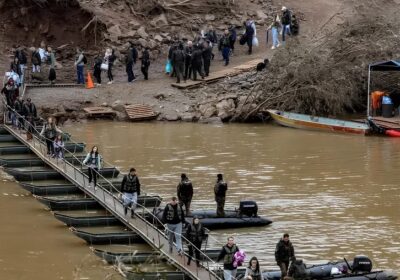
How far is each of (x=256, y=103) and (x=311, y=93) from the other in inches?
103

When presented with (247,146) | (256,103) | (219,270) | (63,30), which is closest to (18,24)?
(63,30)

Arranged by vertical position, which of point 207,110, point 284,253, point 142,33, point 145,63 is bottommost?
point 284,253

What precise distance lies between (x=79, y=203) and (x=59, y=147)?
13.9ft

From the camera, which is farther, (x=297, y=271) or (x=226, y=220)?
(x=226, y=220)

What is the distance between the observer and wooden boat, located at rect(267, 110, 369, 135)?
38219 millimetres

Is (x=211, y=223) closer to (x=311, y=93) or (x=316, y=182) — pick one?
(x=316, y=182)

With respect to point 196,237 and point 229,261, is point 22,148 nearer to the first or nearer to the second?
point 196,237

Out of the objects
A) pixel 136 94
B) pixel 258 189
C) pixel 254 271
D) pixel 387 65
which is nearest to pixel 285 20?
pixel 387 65

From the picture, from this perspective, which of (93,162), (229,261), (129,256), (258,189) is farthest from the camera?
(258,189)

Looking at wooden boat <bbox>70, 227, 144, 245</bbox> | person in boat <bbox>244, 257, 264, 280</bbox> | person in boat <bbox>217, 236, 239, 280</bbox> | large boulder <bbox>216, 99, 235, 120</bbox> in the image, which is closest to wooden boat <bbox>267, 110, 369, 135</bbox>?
large boulder <bbox>216, 99, 235, 120</bbox>

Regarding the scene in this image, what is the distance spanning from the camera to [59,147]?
99.5ft

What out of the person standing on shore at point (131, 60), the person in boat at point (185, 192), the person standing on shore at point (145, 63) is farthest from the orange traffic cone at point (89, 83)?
the person in boat at point (185, 192)

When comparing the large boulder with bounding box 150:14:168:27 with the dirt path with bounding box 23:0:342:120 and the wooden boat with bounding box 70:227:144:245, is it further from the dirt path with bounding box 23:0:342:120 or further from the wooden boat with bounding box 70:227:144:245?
the wooden boat with bounding box 70:227:144:245

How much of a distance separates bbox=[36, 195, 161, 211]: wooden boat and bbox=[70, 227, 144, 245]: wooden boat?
97.1 inches
